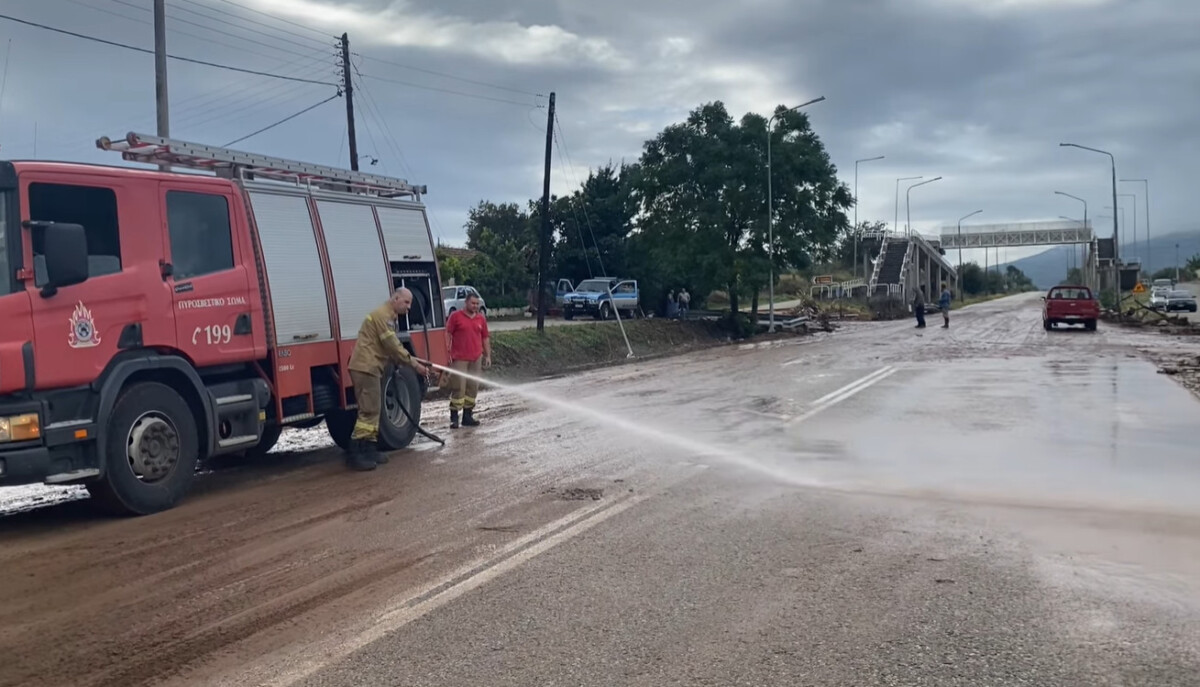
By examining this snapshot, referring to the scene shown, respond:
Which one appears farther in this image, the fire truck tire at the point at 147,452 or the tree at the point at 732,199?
the tree at the point at 732,199

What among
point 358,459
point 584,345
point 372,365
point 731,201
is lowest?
point 358,459

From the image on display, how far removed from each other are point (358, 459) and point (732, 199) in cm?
3180

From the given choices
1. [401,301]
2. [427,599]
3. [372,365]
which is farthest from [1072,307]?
[427,599]

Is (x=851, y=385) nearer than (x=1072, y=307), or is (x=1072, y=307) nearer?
(x=851, y=385)

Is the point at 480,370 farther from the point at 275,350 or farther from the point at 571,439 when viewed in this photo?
the point at 275,350

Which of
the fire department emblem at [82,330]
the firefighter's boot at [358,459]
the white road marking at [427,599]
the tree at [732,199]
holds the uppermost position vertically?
the tree at [732,199]

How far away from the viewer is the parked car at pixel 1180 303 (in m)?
55.2

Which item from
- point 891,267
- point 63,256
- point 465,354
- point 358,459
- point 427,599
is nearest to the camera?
point 427,599

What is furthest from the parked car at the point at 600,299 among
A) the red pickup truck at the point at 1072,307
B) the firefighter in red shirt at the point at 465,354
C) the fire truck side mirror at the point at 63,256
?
the fire truck side mirror at the point at 63,256

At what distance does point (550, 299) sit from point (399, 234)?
131ft

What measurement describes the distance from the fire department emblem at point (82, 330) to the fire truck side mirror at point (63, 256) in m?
0.24

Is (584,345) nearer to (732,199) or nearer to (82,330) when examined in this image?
(732,199)

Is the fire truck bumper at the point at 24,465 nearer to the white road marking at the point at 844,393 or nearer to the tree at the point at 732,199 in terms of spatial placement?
the white road marking at the point at 844,393

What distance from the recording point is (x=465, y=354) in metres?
13.1
